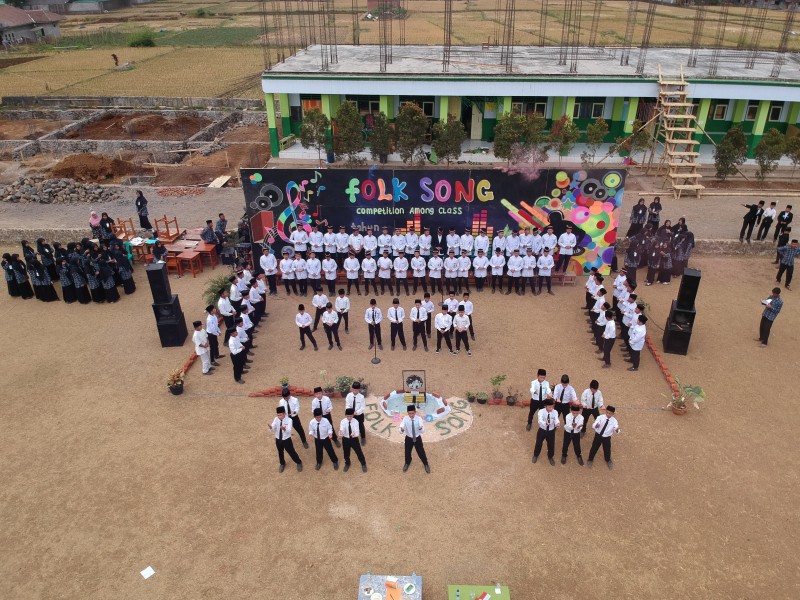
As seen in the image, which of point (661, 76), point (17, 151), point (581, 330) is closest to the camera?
point (581, 330)

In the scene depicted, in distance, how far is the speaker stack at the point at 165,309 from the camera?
43.3 feet

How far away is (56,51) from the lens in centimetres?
5628

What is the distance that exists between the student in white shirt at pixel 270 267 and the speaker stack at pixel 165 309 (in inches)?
101

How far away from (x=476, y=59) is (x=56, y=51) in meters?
46.6

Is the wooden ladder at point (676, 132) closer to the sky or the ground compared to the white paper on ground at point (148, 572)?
closer to the sky

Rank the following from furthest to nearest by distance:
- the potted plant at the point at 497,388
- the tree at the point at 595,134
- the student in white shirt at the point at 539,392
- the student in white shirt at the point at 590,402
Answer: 1. the tree at the point at 595,134
2. the potted plant at the point at 497,388
3. the student in white shirt at the point at 539,392
4. the student in white shirt at the point at 590,402

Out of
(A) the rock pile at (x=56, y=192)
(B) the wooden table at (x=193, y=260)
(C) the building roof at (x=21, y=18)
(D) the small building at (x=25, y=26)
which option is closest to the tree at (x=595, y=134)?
(B) the wooden table at (x=193, y=260)

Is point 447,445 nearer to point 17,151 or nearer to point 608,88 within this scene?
point 608,88

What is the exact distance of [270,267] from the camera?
15.5 m

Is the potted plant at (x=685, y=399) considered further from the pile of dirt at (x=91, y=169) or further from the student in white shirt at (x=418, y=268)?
the pile of dirt at (x=91, y=169)

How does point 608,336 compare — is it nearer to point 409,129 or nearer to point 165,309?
point 165,309

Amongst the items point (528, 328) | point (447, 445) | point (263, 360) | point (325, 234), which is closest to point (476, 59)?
point (325, 234)

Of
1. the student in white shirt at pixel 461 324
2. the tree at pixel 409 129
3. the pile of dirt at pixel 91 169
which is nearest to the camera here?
the student in white shirt at pixel 461 324

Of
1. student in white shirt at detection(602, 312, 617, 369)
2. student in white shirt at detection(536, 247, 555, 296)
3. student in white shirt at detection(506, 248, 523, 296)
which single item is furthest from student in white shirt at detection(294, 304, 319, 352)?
student in white shirt at detection(602, 312, 617, 369)
